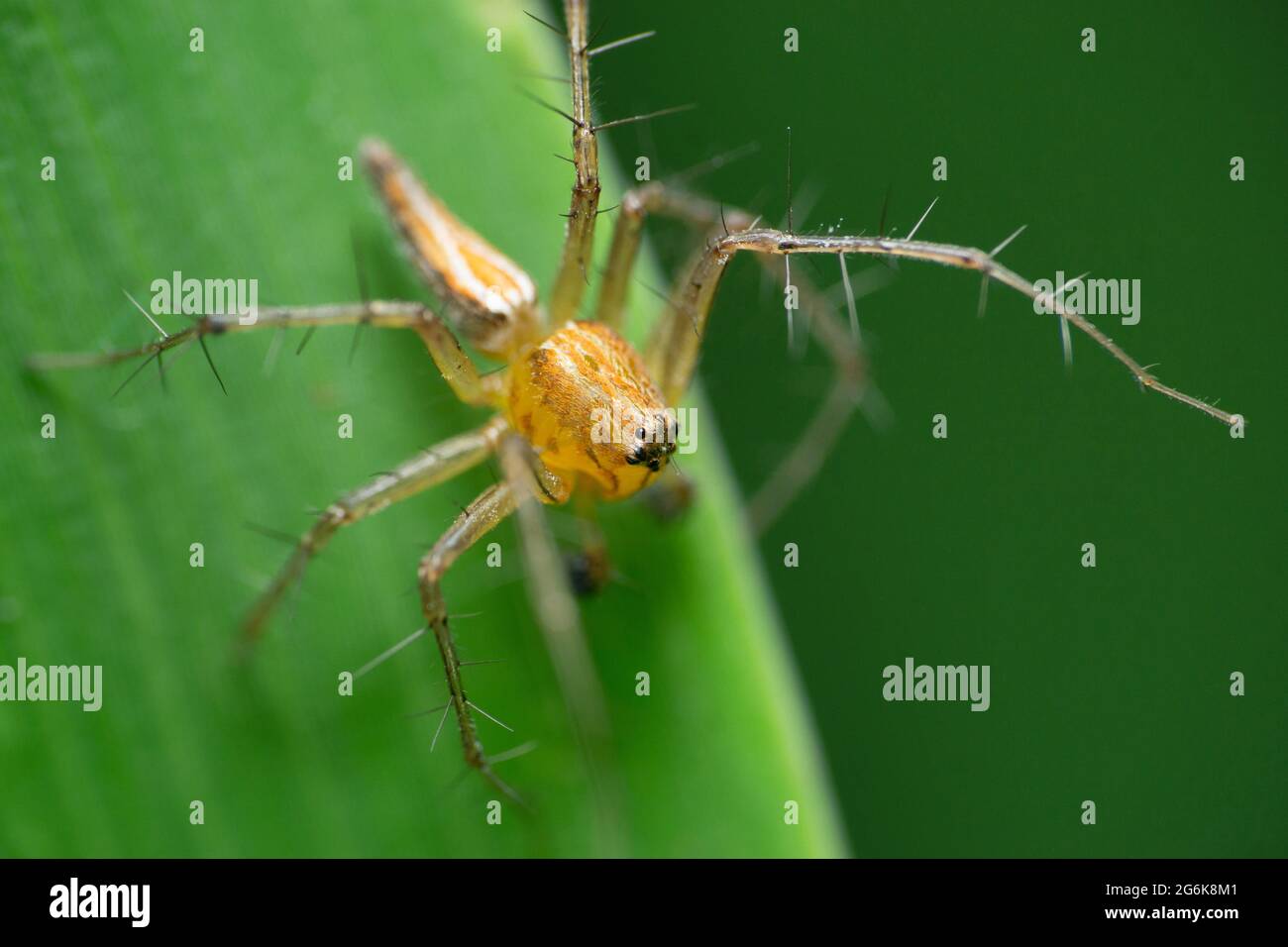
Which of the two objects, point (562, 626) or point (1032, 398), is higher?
point (1032, 398)

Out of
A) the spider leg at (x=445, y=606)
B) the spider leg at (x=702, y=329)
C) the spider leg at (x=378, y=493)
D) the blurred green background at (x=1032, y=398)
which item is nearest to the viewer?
the spider leg at (x=445, y=606)

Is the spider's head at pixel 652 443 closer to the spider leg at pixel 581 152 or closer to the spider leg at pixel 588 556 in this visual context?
the spider leg at pixel 588 556

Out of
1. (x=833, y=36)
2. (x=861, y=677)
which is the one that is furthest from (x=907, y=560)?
(x=833, y=36)

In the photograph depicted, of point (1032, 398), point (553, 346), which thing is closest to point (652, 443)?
point (553, 346)

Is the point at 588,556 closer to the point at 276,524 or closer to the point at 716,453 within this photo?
the point at 716,453

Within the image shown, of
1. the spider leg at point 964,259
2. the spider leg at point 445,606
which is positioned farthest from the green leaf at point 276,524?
the spider leg at point 964,259
